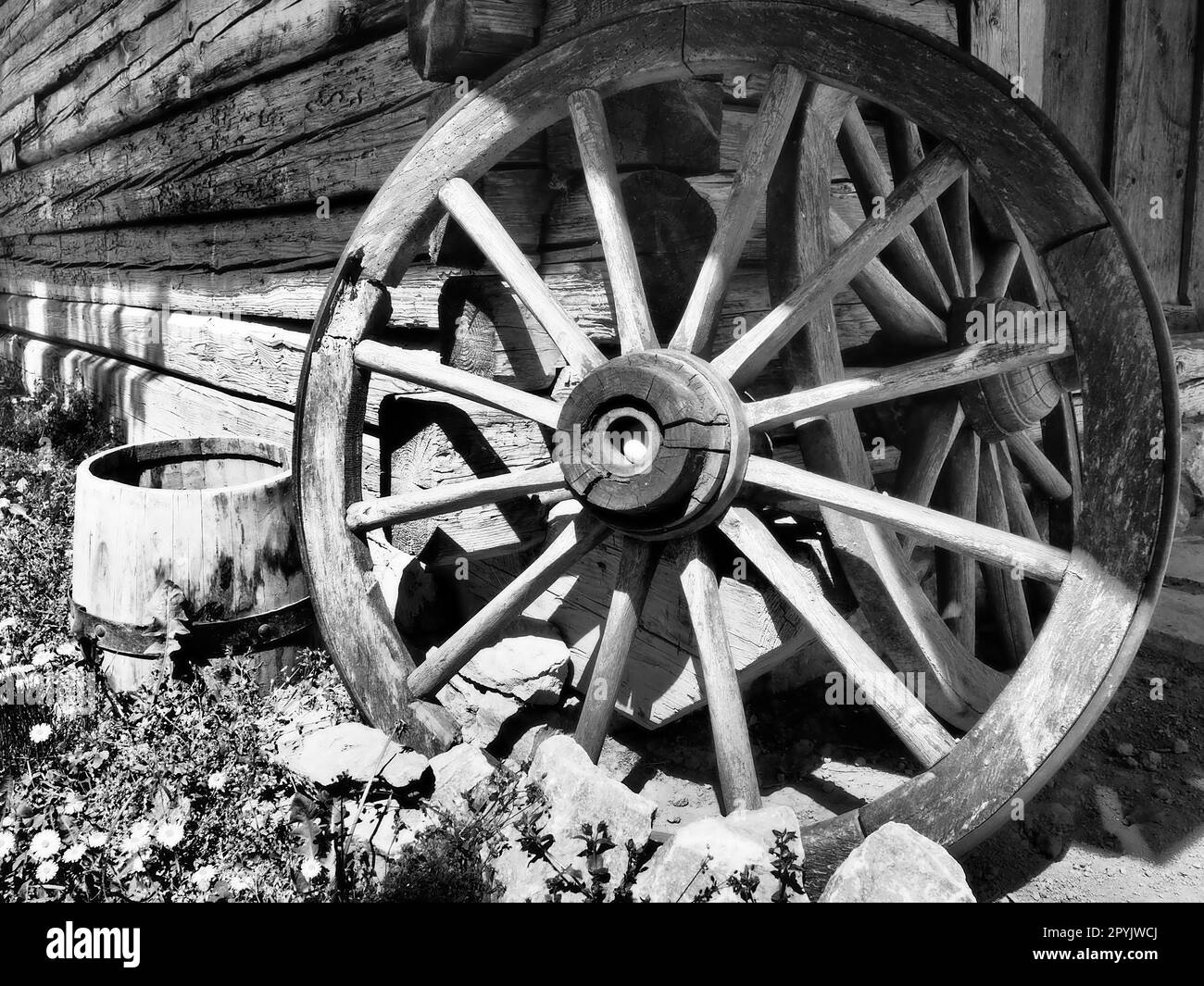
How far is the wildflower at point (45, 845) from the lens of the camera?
1.78m

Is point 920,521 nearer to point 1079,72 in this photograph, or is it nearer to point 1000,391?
point 1000,391

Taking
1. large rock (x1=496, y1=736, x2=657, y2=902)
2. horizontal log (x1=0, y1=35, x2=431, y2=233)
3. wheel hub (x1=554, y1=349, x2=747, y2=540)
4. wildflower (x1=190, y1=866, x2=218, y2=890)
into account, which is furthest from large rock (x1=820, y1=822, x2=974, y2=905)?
horizontal log (x1=0, y1=35, x2=431, y2=233)

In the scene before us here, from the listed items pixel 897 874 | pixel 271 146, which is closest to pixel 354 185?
pixel 271 146

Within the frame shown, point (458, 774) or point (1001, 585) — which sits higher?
point (1001, 585)

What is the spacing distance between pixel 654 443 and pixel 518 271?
0.59 m

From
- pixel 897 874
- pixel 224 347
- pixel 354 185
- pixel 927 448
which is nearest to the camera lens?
pixel 897 874

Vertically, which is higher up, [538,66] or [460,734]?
[538,66]

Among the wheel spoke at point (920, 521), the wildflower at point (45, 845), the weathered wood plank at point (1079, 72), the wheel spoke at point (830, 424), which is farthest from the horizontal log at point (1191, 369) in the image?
the wildflower at point (45, 845)

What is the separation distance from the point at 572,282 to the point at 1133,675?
88.9 inches

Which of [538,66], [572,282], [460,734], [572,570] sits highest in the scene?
[538,66]

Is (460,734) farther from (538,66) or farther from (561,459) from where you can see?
(538,66)

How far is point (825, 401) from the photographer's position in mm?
1870
